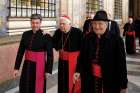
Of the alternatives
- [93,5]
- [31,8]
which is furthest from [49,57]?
[93,5]

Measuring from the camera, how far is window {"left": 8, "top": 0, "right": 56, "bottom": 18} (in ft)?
28.5

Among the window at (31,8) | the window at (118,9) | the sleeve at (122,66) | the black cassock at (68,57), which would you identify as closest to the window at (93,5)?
the window at (118,9)

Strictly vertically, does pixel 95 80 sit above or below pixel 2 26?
below

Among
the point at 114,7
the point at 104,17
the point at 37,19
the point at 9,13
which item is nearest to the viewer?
the point at 104,17

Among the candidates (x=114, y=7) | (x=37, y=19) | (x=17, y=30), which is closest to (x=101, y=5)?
(x=114, y=7)

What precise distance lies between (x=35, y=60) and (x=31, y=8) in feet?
12.7

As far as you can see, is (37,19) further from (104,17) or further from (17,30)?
(17,30)

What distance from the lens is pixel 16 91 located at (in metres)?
7.75

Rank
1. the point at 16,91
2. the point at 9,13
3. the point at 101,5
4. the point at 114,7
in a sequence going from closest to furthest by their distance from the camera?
1. the point at 16,91
2. the point at 9,13
3. the point at 101,5
4. the point at 114,7

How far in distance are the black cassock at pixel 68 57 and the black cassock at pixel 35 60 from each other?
0.28 meters

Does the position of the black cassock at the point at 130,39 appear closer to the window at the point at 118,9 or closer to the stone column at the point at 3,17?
the window at the point at 118,9

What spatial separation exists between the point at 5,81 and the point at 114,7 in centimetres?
1147

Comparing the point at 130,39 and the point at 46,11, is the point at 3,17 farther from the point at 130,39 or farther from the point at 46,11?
the point at 130,39

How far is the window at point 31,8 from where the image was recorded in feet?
28.5
